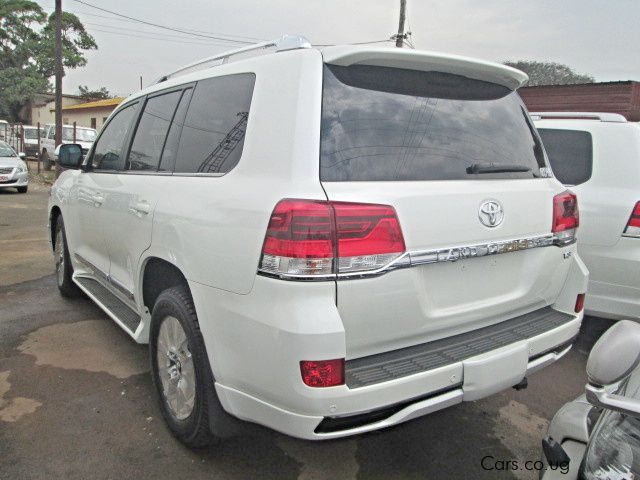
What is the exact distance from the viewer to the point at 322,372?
180 cm

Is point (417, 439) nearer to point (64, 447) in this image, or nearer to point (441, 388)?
point (441, 388)

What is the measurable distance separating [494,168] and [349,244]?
94cm

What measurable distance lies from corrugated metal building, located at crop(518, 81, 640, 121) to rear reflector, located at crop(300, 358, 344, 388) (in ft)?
48.5

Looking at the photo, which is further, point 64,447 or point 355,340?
point 64,447

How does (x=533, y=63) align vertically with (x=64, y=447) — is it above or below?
above

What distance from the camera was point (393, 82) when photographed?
2207mm

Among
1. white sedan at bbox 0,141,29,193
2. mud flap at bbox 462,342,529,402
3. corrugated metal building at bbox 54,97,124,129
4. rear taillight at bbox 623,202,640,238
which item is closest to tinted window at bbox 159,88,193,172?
mud flap at bbox 462,342,529,402

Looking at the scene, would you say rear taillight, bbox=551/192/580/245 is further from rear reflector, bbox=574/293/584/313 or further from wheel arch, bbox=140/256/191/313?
wheel arch, bbox=140/256/191/313

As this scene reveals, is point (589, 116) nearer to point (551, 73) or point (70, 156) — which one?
point (70, 156)

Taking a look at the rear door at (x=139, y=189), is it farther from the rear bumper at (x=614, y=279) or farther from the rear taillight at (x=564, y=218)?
the rear bumper at (x=614, y=279)

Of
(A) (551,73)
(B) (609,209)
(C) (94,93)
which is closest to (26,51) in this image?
(C) (94,93)

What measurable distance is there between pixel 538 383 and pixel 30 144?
2796 cm

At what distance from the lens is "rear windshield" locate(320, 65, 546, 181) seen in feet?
6.57

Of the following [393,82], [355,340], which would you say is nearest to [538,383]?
[355,340]
